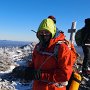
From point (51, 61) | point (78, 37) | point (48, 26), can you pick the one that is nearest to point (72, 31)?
point (78, 37)

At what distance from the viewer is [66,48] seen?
541cm

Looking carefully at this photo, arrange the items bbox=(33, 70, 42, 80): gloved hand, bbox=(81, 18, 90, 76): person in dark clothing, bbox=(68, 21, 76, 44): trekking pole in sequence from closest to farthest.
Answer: bbox=(33, 70, 42, 80): gloved hand < bbox=(81, 18, 90, 76): person in dark clothing < bbox=(68, 21, 76, 44): trekking pole

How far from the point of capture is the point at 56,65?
18.1ft

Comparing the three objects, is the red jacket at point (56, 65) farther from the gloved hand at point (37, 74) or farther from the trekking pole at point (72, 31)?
the trekking pole at point (72, 31)

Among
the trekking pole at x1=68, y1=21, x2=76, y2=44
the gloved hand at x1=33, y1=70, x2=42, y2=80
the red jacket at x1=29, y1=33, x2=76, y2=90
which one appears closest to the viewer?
the red jacket at x1=29, y1=33, x2=76, y2=90

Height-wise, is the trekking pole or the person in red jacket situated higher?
the trekking pole

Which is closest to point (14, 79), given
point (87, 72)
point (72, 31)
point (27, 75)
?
point (72, 31)

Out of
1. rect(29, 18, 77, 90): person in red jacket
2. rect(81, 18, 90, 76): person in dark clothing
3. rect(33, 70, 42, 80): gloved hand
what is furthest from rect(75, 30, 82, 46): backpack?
rect(33, 70, 42, 80): gloved hand

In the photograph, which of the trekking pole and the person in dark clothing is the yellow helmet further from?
the trekking pole

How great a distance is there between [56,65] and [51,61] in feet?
0.38

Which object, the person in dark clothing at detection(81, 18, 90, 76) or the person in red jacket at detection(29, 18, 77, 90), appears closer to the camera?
the person in red jacket at detection(29, 18, 77, 90)

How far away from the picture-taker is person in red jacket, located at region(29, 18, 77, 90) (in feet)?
17.7

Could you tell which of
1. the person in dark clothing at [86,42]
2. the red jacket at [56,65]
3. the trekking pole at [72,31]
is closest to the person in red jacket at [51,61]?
the red jacket at [56,65]

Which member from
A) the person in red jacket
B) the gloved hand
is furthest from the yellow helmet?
the gloved hand
